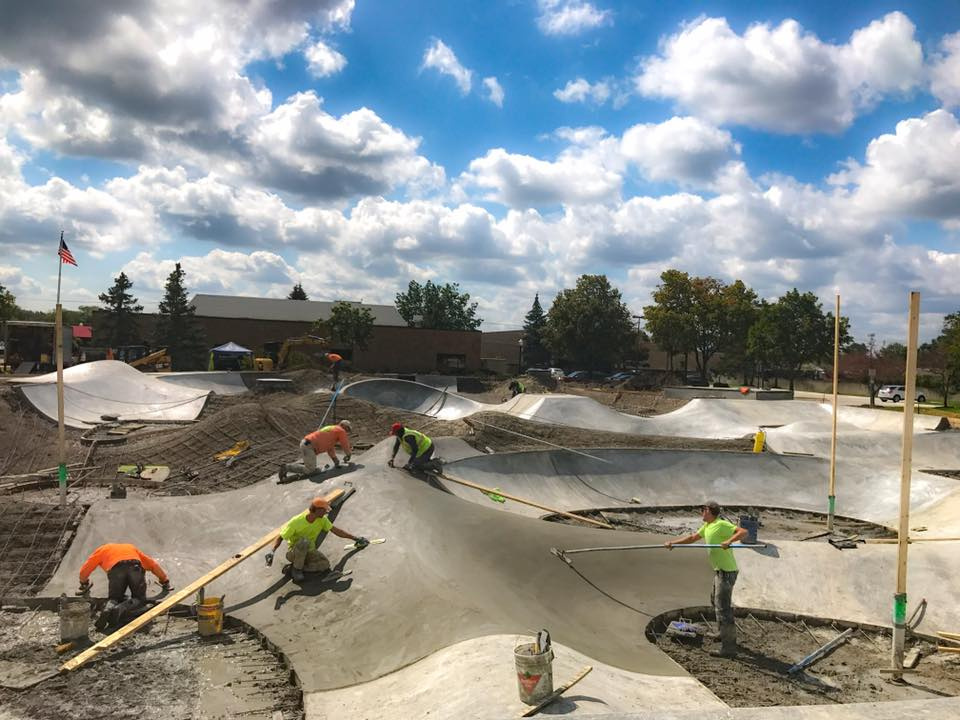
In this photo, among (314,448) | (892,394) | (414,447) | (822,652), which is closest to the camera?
(822,652)

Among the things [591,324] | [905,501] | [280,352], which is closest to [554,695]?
[905,501]

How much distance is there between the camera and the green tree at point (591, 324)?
5662cm

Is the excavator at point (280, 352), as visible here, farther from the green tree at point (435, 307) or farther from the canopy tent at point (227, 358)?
the green tree at point (435, 307)

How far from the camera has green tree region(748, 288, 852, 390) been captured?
151 feet

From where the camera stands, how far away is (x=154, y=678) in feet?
21.4

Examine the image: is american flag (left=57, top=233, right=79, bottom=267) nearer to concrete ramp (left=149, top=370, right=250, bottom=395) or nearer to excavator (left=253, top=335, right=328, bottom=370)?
concrete ramp (left=149, top=370, right=250, bottom=395)

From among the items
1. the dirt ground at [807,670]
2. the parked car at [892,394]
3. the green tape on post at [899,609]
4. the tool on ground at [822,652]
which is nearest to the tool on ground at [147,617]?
the dirt ground at [807,670]

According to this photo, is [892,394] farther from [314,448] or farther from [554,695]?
[554,695]

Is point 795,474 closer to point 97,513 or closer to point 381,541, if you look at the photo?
point 381,541

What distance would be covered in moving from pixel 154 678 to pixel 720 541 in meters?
6.32

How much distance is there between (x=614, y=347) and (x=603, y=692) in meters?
52.8

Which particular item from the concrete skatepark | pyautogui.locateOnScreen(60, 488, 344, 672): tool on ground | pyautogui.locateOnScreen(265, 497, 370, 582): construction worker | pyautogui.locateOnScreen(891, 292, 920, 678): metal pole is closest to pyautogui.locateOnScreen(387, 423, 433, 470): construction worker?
the concrete skatepark

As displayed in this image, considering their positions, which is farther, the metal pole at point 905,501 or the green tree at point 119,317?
the green tree at point 119,317

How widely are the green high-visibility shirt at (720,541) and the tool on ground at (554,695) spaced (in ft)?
10.2
